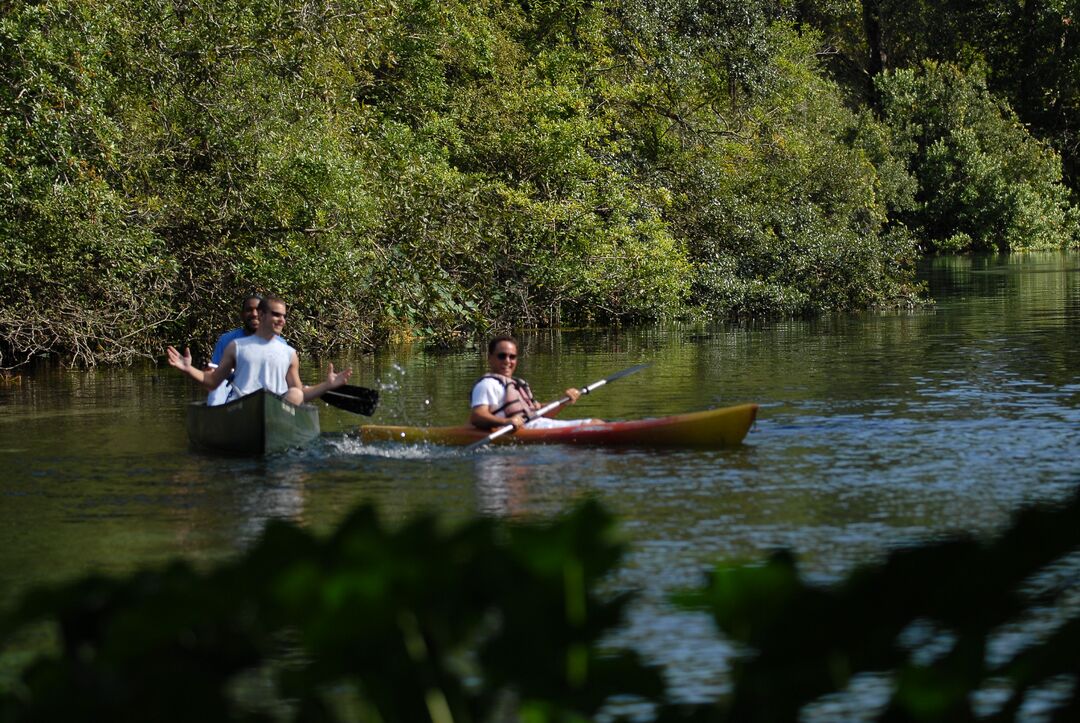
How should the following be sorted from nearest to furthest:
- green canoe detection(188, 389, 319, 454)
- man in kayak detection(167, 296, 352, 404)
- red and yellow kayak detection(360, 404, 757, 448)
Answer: red and yellow kayak detection(360, 404, 757, 448), green canoe detection(188, 389, 319, 454), man in kayak detection(167, 296, 352, 404)

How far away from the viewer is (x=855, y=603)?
1.58 meters

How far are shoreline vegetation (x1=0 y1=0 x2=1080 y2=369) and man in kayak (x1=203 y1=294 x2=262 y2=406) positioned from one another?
5972 millimetres

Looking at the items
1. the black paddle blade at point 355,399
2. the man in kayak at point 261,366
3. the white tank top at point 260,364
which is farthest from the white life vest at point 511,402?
the black paddle blade at point 355,399

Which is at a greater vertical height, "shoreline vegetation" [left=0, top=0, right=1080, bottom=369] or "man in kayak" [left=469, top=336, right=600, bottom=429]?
"shoreline vegetation" [left=0, top=0, right=1080, bottom=369]

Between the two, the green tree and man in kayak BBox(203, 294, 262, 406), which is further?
the green tree

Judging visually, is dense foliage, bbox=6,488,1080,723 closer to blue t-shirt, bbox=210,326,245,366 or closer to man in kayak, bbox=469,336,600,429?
man in kayak, bbox=469,336,600,429

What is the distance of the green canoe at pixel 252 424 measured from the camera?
1295cm

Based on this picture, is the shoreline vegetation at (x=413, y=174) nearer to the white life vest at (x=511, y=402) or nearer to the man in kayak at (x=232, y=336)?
the man in kayak at (x=232, y=336)

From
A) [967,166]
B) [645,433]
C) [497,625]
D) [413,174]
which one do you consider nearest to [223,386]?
[645,433]

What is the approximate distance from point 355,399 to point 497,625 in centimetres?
1341

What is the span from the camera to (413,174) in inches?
958

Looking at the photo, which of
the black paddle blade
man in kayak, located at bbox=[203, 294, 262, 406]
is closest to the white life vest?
the black paddle blade

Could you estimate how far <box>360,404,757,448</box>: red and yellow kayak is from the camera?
12.7 m

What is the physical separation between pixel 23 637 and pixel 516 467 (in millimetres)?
5889
